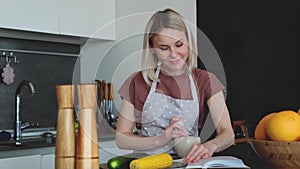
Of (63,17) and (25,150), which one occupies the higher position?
(63,17)

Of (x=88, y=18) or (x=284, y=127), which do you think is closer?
(x=284, y=127)

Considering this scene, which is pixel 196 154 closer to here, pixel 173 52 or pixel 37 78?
pixel 173 52

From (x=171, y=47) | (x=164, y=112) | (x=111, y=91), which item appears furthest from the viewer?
(x=111, y=91)

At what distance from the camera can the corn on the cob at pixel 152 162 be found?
3.07 feet

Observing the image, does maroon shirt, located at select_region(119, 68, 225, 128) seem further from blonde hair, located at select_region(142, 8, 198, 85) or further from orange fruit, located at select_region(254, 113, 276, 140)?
orange fruit, located at select_region(254, 113, 276, 140)

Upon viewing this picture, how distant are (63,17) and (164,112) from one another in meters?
1.25

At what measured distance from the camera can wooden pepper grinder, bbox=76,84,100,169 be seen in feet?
3.04

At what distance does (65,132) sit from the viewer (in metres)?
0.93

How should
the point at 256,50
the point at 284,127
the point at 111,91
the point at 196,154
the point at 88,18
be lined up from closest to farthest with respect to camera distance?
the point at 284,127
the point at 196,154
the point at 256,50
the point at 88,18
the point at 111,91

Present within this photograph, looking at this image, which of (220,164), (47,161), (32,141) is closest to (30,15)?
(32,141)

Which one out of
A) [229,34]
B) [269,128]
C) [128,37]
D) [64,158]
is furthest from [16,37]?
[269,128]

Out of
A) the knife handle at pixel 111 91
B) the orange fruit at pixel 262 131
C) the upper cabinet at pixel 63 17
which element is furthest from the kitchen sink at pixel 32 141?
the orange fruit at pixel 262 131

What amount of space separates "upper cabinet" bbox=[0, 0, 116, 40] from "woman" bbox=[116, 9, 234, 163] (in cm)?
103

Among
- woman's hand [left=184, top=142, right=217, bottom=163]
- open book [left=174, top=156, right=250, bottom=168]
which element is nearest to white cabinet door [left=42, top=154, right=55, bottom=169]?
woman's hand [left=184, top=142, right=217, bottom=163]
